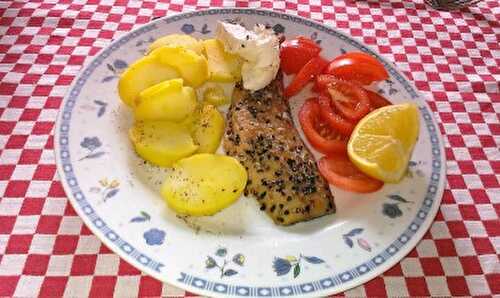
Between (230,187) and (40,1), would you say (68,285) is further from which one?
(40,1)

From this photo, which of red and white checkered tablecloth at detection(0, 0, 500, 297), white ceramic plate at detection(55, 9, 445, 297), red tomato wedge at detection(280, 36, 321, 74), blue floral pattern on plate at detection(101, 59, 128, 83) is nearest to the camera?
white ceramic plate at detection(55, 9, 445, 297)

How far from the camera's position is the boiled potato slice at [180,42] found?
1.74 meters

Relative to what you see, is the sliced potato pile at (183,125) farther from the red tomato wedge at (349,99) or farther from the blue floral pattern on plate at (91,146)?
the red tomato wedge at (349,99)

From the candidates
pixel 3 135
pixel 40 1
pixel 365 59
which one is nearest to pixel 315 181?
pixel 365 59

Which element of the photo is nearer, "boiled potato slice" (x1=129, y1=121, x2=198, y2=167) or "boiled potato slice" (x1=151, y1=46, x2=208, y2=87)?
"boiled potato slice" (x1=129, y1=121, x2=198, y2=167)

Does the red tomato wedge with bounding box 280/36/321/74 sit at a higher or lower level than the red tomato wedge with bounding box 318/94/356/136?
higher

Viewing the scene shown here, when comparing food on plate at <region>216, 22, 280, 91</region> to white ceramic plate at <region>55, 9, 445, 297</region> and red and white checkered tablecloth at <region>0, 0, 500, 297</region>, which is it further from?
red and white checkered tablecloth at <region>0, 0, 500, 297</region>

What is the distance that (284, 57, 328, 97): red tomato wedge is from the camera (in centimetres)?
178

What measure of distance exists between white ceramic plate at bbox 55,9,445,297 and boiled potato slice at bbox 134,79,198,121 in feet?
0.34

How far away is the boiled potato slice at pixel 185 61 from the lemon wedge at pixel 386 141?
0.52m

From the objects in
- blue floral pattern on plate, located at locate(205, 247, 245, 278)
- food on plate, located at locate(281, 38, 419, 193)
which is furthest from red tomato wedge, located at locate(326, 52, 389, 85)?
blue floral pattern on plate, located at locate(205, 247, 245, 278)

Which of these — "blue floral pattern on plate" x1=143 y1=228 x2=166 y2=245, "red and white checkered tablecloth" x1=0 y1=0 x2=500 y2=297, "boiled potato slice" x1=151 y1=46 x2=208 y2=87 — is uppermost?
"boiled potato slice" x1=151 y1=46 x2=208 y2=87

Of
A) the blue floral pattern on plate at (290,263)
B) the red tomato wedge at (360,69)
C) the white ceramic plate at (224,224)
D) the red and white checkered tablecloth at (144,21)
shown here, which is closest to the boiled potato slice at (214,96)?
the white ceramic plate at (224,224)

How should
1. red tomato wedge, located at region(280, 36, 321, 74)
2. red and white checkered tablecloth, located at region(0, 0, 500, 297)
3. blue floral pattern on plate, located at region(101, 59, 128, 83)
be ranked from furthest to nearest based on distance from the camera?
red tomato wedge, located at region(280, 36, 321, 74), blue floral pattern on plate, located at region(101, 59, 128, 83), red and white checkered tablecloth, located at region(0, 0, 500, 297)
